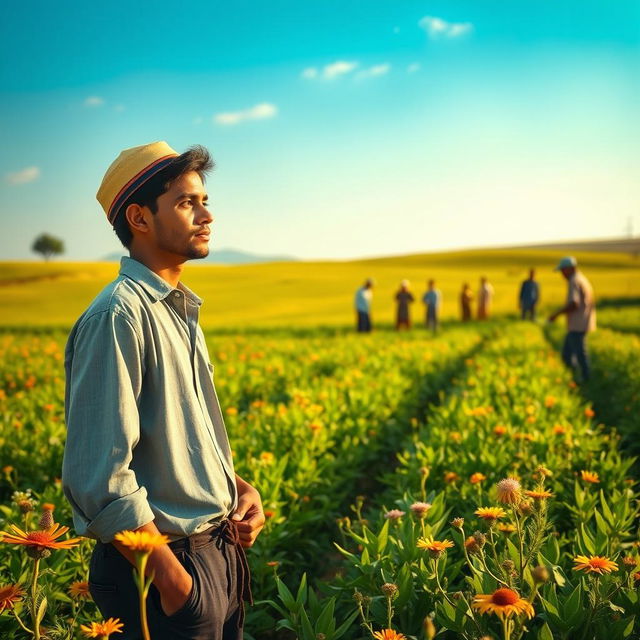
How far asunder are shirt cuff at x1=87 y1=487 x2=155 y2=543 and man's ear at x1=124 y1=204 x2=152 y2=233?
77 centimetres

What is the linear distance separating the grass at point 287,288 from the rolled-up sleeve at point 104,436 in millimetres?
24518

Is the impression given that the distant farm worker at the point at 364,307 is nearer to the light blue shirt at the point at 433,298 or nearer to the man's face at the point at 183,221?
the light blue shirt at the point at 433,298

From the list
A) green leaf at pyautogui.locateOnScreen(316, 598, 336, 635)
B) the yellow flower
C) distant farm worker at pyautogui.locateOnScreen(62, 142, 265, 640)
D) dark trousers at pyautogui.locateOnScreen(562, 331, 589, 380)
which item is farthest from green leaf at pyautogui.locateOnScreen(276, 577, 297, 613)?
dark trousers at pyautogui.locateOnScreen(562, 331, 589, 380)

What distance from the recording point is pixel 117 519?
1394mm

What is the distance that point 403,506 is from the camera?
10.5 ft

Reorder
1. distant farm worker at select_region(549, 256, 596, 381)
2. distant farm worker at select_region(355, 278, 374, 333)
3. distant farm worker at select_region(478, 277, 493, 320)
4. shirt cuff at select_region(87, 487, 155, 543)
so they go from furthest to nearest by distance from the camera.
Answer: distant farm worker at select_region(478, 277, 493, 320)
distant farm worker at select_region(355, 278, 374, 333)
distant farm worker at select_region(549, 256, 596, 381)
shirt cuff at select_region(87, 487, 155, 543)

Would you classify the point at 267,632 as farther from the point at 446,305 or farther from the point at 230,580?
the point at 446,305

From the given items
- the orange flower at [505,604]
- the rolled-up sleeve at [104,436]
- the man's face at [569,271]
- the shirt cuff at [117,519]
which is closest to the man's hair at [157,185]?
the rolled-up sleeve at [104,436]

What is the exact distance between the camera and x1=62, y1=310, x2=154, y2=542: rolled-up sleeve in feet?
4.59

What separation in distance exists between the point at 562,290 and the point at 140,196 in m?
44.5

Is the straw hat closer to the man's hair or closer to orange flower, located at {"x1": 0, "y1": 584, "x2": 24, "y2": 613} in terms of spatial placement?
the man's hair

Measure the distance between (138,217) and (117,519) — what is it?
0.84 metres

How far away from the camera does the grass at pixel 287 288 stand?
29631 mm

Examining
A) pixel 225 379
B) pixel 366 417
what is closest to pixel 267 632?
pixel 366 417
